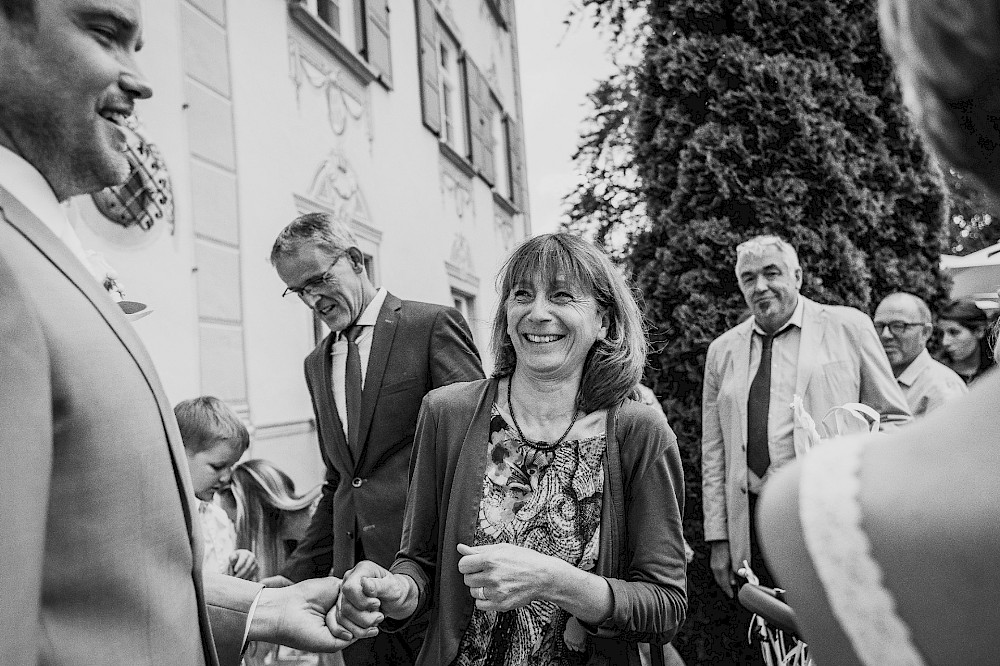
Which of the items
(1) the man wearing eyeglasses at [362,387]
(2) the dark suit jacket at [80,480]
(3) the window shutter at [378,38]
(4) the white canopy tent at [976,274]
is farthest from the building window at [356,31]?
(4) the white canopy tent at [976,274]

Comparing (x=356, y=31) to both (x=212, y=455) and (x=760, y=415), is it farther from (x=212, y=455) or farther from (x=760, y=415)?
(x=212, y=455)

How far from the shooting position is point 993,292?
24.4 ft

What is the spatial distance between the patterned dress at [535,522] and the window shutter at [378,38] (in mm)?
5691

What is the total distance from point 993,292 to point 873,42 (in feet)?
9.63

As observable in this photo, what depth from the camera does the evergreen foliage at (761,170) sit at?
5348mm

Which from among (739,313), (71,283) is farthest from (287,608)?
(739,313)

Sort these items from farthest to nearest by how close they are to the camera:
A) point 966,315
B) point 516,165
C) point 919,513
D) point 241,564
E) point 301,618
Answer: point 516,165, point 966,315, point 241,564, point 301,618, point 919,513

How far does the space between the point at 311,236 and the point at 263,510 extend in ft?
4.16

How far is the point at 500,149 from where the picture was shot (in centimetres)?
1299

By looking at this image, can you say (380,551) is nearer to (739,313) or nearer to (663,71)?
(739,313)

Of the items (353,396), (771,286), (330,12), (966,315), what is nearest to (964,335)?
(966,315)

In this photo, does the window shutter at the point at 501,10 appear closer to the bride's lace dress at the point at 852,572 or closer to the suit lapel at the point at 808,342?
the suit lapel at the point at 808,342

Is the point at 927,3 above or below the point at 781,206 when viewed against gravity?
below

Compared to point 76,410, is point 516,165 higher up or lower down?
higher up
